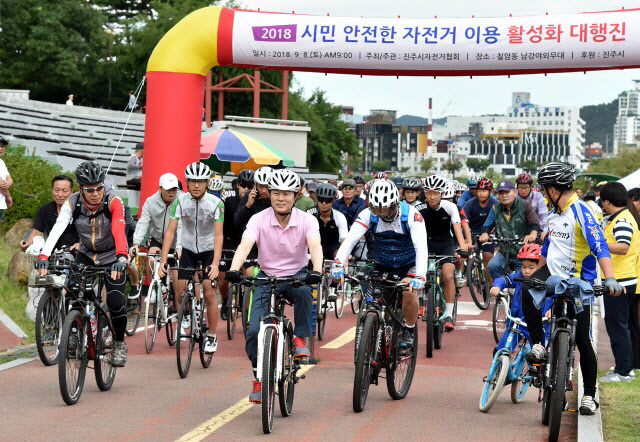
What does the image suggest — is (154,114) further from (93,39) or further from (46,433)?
(93,39)

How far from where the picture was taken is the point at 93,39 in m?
58.3

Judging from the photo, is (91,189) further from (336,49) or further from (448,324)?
(336,49)

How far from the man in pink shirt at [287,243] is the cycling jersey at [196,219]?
2485 mm

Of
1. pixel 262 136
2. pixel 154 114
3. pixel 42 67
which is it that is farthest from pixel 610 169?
pixel 154 114

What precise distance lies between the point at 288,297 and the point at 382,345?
959 millimetres

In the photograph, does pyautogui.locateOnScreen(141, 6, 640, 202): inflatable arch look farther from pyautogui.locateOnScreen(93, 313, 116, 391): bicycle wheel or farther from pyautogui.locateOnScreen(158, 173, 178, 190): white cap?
pyautogui.locateOnScreen(93, 313, 116, 391): bicycle wheel

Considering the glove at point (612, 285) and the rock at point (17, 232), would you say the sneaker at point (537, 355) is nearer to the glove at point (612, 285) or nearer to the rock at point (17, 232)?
the glove at point (612, 285)

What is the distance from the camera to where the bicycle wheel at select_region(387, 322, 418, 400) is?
326 inches

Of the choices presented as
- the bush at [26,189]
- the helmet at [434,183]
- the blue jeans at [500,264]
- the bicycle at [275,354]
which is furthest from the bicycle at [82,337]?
the bush at [26,189]

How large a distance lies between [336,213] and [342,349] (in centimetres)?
190

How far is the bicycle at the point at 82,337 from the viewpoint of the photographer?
7.75m

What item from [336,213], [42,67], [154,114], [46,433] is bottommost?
[46,433]

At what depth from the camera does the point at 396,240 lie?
28.9 feet

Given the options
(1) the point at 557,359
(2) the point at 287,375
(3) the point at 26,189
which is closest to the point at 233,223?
(2) the point at 287,375
